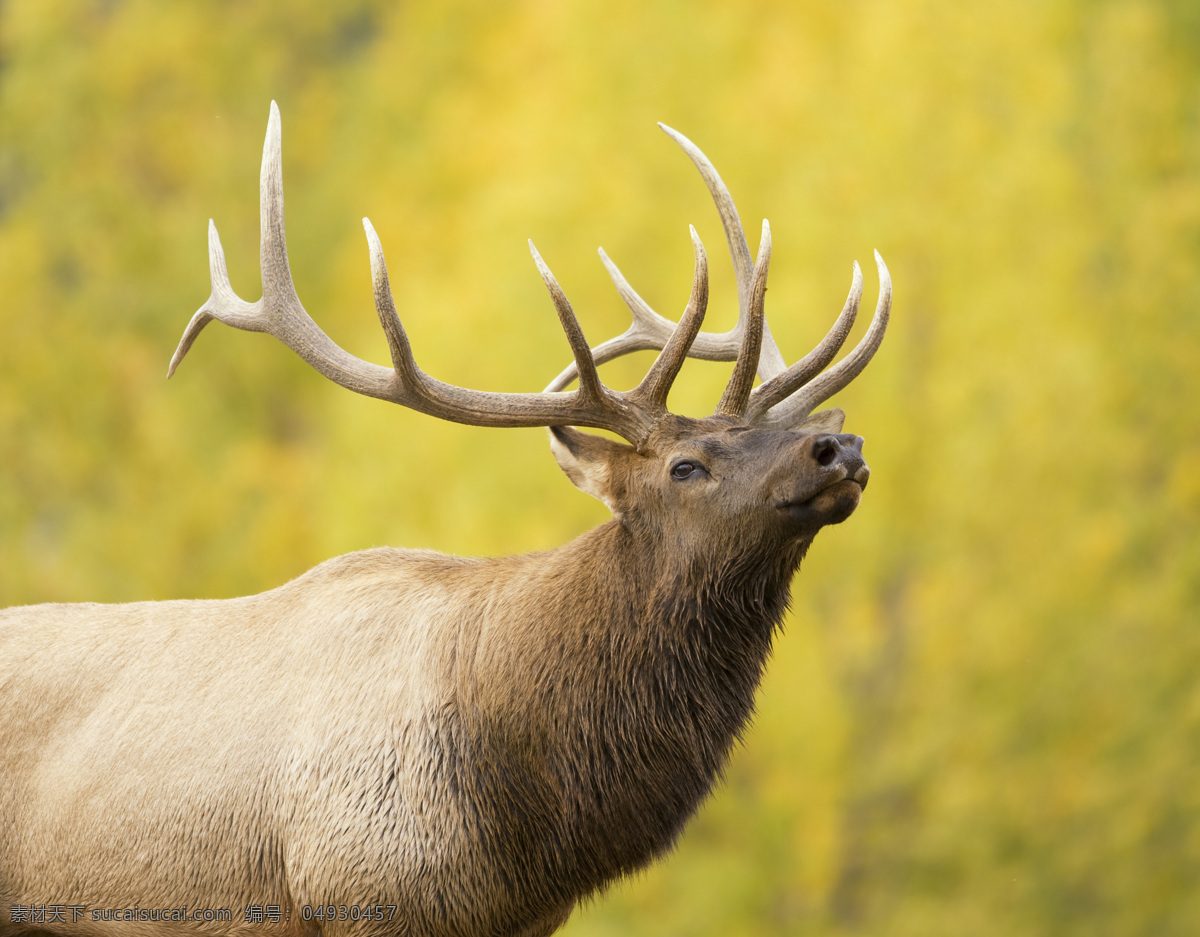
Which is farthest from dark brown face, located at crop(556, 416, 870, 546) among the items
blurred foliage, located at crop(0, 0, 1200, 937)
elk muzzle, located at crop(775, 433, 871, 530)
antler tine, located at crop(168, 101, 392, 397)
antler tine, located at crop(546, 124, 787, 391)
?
blurred foliage, located at crop(0, 0, 1200, 937)

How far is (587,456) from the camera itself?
350cm

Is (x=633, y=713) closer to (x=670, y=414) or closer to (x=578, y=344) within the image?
(x=670, y=414)

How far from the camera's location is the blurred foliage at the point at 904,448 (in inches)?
362

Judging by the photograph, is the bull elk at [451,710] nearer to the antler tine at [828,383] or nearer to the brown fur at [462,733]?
the brown fur at [462,733]

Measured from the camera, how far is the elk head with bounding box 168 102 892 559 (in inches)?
125

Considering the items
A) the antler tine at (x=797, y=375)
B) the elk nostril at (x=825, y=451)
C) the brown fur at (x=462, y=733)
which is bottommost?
the brown fur at (x=462, y=733)

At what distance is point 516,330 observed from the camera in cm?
920

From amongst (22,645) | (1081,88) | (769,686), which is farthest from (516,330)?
(22,645)

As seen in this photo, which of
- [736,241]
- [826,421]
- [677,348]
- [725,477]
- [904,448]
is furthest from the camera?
[904,448]

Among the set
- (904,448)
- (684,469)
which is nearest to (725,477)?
(684,469)

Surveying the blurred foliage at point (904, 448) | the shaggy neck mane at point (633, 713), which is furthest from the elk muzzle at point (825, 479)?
the blurred foliage at point (904, 448)

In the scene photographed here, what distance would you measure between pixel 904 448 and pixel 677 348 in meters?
6.35

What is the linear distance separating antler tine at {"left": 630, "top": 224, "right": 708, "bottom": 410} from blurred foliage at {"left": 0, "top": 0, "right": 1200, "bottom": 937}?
500 cm

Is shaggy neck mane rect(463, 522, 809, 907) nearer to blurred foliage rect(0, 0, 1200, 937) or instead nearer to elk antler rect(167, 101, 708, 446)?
elk antler rect(167, 101, 708, 446)
